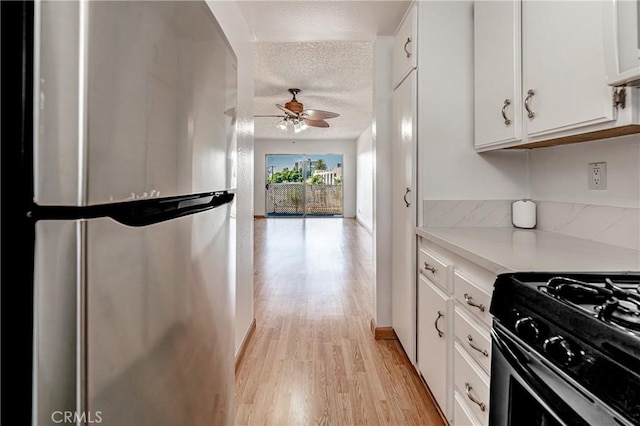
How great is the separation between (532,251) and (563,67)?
0.67 meters

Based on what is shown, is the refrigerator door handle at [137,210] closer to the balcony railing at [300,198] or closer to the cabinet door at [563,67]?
the cabinet door at [563,67]

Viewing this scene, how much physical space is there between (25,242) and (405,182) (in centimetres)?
215

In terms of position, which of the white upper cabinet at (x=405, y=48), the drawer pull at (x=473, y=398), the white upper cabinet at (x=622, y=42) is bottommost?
the drawer pull at (x=473, y=398)

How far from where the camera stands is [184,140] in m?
0.67

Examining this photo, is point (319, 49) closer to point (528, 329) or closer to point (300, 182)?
point (528, 329)

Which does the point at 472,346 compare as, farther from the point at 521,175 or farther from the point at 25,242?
the point at 25,242

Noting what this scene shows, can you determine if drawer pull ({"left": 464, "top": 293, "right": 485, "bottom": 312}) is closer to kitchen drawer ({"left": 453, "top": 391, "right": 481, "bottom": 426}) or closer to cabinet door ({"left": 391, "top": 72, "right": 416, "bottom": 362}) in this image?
kitchen drawer ({"left": 453, "top": 391, "right": 481, "bottom": 426})

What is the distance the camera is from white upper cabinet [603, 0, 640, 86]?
0.94 meters

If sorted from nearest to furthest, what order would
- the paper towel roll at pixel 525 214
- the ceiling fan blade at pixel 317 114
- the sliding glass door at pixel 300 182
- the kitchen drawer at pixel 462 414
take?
the kitchen drawer at pixel 462 414 < the paper towel roll at pixel 525 214 < the ceiling fan blade at pixel 317 114 < the sliding glass door at pixel 300 182

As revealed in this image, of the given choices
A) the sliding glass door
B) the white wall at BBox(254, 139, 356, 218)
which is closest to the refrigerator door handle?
the white wall at BBox(254, 139, 356, 218)

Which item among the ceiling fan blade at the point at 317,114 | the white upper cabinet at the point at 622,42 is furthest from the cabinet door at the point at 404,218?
the ceiling fan blade at the point at 317,114

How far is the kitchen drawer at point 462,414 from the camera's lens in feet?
4.47

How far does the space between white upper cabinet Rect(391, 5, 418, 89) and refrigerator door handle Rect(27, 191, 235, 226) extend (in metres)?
1.79

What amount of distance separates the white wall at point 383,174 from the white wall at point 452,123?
0.62 metres
